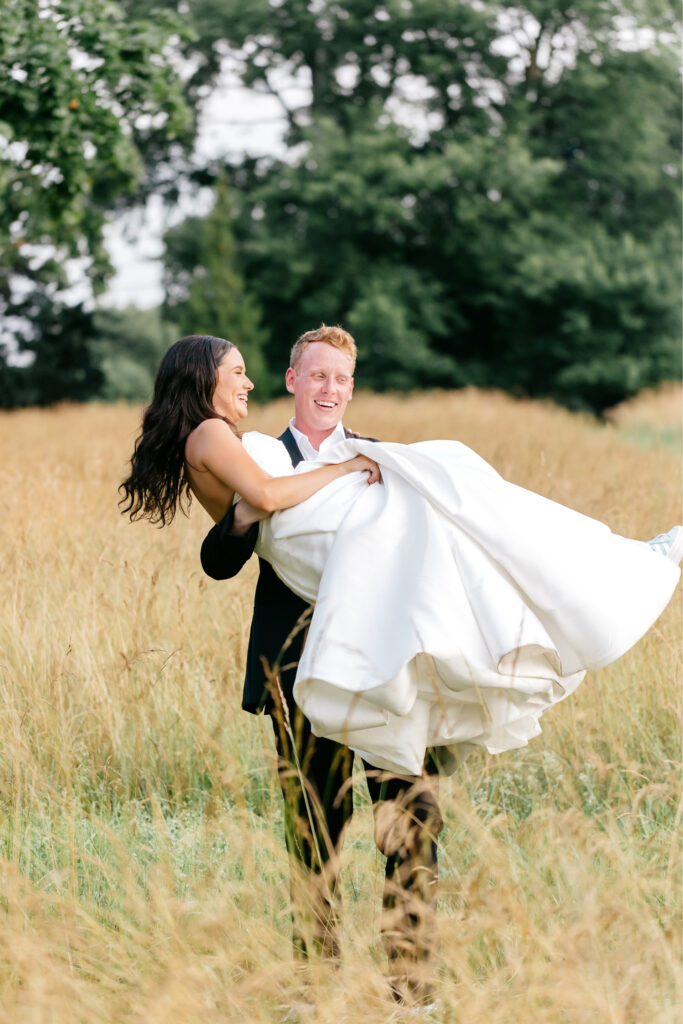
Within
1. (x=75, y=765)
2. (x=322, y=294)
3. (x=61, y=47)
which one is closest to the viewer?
(x=75, y=765)

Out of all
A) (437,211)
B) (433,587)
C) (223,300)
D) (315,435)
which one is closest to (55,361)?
(223,300)

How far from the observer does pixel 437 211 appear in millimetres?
25750

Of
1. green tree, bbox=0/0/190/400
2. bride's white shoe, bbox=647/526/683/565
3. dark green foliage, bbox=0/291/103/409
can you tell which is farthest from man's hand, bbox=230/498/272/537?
dark green foliage, bbox=0/291/103/409

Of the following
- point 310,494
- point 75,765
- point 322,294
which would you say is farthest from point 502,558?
point 322,294

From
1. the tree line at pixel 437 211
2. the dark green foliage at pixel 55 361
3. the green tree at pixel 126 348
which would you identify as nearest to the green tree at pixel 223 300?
the tree line at pixel 437 211

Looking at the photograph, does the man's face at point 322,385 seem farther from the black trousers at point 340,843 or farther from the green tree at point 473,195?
the green tree at point 473,195

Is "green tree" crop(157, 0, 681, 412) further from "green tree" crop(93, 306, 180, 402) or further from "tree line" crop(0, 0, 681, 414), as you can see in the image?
"green tree" crop(93, 306, 180, 402)

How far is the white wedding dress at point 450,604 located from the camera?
2.06 metres

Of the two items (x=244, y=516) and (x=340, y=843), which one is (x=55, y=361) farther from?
(x=340, y=843)

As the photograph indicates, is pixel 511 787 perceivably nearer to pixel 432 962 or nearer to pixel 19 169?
pixel 432 962

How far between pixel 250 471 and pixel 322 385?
0.44 metres

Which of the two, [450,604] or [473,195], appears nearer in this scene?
[450,604]

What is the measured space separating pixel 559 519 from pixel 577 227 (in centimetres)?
2511

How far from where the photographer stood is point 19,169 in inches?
376
